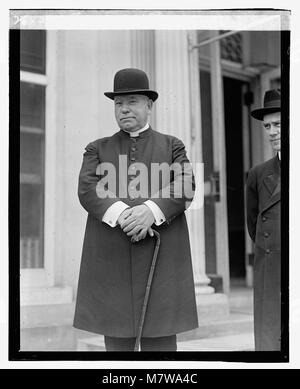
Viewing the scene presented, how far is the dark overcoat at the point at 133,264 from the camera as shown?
8.60 ft

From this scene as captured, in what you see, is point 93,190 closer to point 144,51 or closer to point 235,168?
point 144,51

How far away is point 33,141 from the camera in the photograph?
362cm

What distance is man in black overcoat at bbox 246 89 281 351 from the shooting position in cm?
273

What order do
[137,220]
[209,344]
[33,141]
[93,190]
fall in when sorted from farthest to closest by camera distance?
[33,141], [209,344], [93,190], [137,220]

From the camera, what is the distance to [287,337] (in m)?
2.72

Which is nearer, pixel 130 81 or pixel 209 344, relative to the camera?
pixel 130 81

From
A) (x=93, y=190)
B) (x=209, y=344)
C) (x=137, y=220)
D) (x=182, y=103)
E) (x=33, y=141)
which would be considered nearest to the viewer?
(x=137, y=220)

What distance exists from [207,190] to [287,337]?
5.73 ft

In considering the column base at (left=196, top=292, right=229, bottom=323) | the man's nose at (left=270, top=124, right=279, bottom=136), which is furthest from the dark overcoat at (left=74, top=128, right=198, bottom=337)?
the column base at (left=196, top=292, right=229, bottom=323)

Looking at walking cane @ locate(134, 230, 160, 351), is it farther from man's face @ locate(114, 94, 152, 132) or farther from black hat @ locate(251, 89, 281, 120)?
black hat @ locate(251, 89, 281, 120)

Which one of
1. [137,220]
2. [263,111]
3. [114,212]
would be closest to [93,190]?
[114,212]

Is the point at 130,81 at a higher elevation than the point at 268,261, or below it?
higher

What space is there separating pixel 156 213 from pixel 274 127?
0.73m
